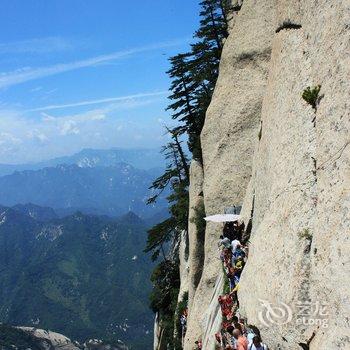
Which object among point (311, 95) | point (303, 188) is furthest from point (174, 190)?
point (303, 188)

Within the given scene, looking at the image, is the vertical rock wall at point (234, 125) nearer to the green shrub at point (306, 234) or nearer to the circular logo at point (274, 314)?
the circular logo at point (274, 314)

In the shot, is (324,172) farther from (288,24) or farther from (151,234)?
(151,234)

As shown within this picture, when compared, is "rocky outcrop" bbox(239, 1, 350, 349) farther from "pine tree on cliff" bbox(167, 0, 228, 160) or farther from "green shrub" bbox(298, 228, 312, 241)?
"pine tree on cliff" bbox(167, 0, 228, 160)

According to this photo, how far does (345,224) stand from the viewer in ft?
45.4

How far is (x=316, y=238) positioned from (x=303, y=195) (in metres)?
2.71

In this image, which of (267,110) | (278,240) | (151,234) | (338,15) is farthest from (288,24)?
(151,234)

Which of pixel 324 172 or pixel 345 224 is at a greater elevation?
pixel 324 172

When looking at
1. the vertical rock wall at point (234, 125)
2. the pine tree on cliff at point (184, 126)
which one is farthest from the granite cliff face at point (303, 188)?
the pine tree on cliff at point (184, 126)

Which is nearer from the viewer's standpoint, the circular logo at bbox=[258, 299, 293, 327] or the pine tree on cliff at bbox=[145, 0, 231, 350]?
the circular logo at bbox=[258, 299, 293, 327]

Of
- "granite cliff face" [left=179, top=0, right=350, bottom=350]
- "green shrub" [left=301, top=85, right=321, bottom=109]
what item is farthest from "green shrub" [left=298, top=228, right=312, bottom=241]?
"green shrub" [left=301, top=85, right=321, bottom=109]

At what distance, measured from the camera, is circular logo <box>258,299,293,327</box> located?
52.6 feet

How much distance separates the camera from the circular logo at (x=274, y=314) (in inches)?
632

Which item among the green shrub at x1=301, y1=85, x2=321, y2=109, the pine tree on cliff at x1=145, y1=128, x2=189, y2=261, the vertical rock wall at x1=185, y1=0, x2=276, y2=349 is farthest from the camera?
the pine tree on cliff at x1=145, y1=128, x2=189, y2=261

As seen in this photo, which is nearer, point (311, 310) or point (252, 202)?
point (311, 310)
